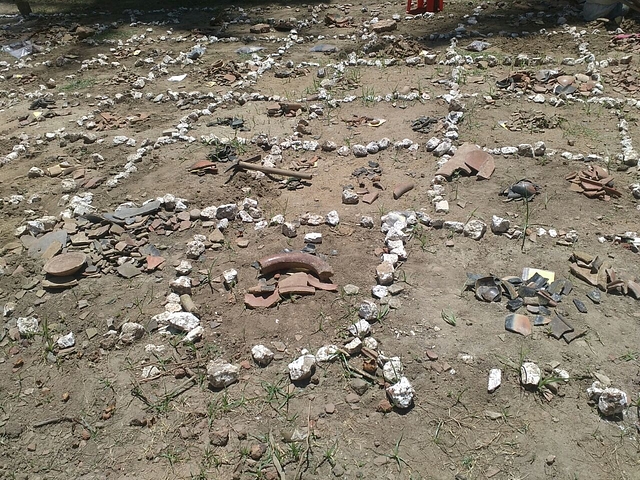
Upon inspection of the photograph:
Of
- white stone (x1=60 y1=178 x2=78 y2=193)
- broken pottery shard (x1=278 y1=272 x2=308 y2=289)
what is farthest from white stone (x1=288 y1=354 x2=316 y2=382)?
white stone (x1=60 y1=178 x2=78 y2=193)

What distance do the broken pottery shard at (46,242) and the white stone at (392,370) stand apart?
3.18 metres

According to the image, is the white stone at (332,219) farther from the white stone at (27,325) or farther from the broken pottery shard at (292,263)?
the white stone at (27,325)

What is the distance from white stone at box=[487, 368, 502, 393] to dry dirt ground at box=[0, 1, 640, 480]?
0.17 feet

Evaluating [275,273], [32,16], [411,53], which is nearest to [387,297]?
[275,273]

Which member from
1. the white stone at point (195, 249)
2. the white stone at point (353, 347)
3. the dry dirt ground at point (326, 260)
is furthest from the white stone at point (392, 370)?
the white stone at point (195, 249)

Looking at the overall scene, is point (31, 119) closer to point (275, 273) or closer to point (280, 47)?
point (280, 47)

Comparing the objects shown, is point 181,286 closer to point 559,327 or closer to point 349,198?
point 349,198

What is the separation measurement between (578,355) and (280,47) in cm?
732

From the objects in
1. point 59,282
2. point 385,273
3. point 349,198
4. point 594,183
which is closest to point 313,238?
point 349,198

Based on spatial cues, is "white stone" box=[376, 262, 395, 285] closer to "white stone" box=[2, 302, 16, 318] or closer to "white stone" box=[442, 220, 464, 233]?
"white stone" box=[442, 220, 464, 233]

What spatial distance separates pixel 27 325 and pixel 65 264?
2.08ft

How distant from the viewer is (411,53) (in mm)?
8453

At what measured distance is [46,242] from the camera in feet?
16.4

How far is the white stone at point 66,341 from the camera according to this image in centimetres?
400
